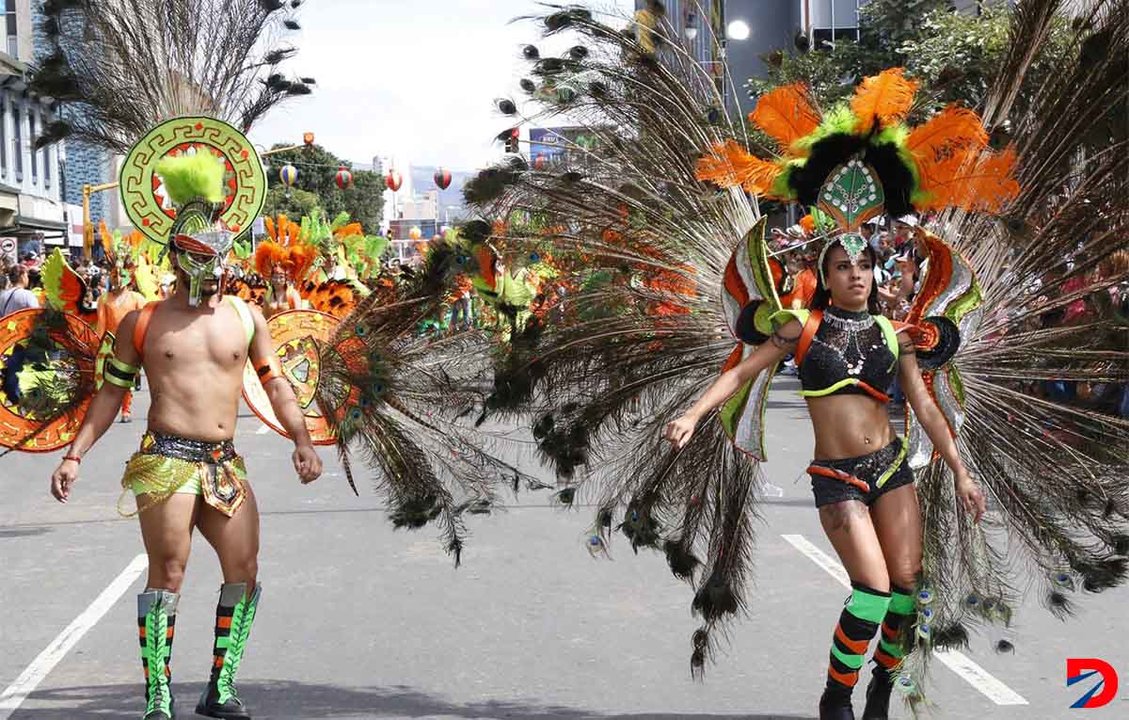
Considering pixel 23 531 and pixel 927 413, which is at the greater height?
pixel 927 413

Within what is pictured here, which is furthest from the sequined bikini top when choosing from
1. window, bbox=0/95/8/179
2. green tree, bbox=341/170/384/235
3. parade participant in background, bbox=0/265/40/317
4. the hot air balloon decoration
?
green tree, bbox=341/170/384/235

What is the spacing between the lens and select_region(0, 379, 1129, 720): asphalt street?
6.29m

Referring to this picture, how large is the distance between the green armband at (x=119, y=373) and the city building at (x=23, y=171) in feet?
119

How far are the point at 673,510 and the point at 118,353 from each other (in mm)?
2237

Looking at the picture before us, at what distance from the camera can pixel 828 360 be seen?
5473 mm

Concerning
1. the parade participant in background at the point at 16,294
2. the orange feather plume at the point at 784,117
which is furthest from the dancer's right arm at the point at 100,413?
the parade participant in background at the point at 16,294

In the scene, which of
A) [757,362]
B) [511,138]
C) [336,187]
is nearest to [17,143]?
[336,187]

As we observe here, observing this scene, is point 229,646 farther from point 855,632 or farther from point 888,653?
point 888,653

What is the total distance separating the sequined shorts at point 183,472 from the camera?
566cm

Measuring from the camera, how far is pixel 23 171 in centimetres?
4988

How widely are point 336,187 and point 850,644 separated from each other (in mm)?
78192

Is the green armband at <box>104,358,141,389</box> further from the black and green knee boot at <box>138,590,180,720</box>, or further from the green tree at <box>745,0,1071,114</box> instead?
the green tree at <box>745,0,1071,114</box>

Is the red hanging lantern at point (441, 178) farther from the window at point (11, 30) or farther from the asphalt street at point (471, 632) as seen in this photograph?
the asphalt street at point (471, 632)

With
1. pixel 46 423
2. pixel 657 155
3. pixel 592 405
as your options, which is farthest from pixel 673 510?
pixel 46 423
